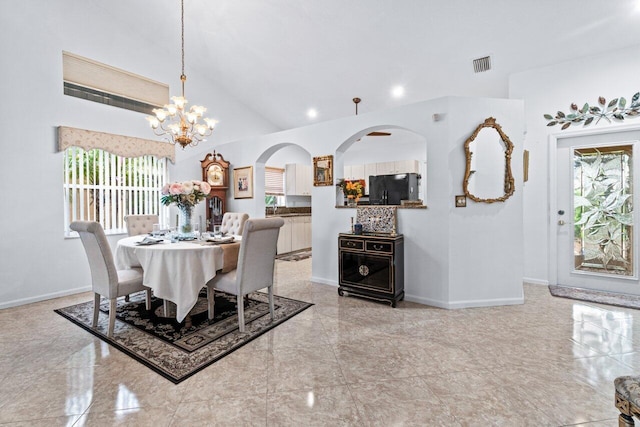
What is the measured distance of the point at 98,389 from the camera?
184 centimetres

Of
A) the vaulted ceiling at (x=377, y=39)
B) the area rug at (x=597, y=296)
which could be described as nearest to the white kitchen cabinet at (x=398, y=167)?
the vaulted ceiling at (x=377, y=39)

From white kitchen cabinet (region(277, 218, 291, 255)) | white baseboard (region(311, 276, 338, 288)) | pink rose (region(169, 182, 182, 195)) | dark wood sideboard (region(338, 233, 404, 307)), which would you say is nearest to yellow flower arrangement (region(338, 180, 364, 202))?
dark wood sideboard (region(338, 233, 404, 307))

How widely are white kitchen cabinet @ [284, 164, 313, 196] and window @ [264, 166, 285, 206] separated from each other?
15 centimetres

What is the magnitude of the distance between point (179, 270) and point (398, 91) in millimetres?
4214

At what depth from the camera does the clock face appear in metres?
5.27

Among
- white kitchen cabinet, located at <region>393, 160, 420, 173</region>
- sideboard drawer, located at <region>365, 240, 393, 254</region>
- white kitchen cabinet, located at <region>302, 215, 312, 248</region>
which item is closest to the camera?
sideboard drawer, located at <region>365, 240, 393, 254</region>

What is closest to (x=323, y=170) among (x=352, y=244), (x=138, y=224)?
(x=352, y=244)

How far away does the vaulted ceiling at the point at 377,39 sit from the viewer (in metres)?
3.19

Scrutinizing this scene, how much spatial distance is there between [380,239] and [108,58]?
4.62m

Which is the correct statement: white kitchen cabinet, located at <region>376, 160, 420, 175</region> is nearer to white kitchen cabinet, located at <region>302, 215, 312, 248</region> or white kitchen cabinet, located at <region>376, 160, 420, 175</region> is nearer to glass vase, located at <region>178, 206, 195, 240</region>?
white kitchen cabinet, located at <region>302, 215, 312, 248</region>

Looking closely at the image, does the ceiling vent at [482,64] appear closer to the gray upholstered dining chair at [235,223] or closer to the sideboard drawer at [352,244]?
the sideboard drawer at [352,244]

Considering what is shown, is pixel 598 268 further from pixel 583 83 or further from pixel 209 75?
pixel 209 75

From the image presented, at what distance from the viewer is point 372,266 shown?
3.40 meters

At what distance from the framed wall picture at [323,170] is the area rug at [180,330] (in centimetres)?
→ 165
